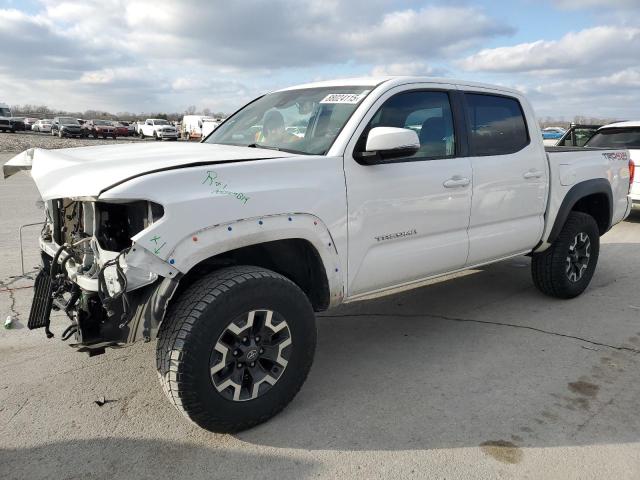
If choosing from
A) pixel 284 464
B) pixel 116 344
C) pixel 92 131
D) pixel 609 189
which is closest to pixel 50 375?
pixel 116 344

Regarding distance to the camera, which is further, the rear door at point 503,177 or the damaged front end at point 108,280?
the rear door at point 503,177

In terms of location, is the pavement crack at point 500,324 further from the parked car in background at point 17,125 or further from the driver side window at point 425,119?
the parked car in background at point 17,125

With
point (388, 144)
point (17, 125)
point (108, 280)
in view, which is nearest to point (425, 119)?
point (388, 144)

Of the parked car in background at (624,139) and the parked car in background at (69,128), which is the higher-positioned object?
the parked car in background at (69,128)

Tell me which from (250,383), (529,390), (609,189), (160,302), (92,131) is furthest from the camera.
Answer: (92,131)

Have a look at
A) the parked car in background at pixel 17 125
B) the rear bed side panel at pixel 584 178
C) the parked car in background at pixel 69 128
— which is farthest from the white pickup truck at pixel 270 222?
the parked car in background at pixel 17 125

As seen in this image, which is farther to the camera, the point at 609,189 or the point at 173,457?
the point at 609,189

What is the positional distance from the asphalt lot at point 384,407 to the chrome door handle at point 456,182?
123 cm

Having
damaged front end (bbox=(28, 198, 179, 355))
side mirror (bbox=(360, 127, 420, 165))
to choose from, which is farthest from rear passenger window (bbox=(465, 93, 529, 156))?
damaged front end (bbox=(28, 198, 179, 355))

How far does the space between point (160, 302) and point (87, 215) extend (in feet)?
2.51

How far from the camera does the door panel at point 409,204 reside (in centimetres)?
328

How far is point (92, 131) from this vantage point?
3988 centimetres

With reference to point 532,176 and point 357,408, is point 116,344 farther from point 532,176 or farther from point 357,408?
point 532,176

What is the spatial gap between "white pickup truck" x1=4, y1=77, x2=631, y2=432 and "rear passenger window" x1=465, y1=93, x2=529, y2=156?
0.02 meters
